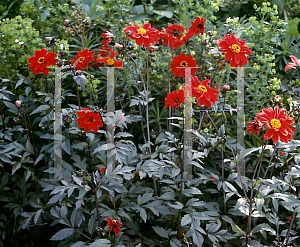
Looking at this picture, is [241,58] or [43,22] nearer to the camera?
[241,58]

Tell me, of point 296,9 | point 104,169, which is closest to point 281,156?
point 104,169

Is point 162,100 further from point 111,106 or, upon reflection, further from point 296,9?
point 296,9

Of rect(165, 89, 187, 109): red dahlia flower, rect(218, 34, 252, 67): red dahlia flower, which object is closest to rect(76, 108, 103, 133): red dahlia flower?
rect(165, 89, 187, 109): red dahlia flower

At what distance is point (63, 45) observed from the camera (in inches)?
82.6

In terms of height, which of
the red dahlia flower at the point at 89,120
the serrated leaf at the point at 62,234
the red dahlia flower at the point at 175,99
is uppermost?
the red dahlia flower at the point at 175,99

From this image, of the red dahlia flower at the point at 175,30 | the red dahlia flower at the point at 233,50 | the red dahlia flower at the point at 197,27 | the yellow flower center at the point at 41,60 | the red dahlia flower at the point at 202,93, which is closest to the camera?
the red dahlia flower at the point at 202,93

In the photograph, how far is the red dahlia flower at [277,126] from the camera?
1212mm

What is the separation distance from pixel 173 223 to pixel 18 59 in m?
1.70

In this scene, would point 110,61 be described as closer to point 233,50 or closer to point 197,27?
point 197,27

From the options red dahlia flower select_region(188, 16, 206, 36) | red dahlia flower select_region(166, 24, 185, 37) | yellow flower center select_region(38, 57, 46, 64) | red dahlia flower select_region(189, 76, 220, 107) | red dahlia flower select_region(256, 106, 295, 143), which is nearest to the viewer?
red dahlia flower select_region(256, 106, 295, 143)

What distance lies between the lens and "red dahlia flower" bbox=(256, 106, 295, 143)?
1.21 metres

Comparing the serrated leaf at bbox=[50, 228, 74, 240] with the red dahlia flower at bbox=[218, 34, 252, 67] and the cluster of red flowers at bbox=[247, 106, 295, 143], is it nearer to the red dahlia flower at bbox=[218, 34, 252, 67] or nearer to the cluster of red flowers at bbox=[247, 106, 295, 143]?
the cluster of red flowers at bbox=[247, 106, 295, 143]

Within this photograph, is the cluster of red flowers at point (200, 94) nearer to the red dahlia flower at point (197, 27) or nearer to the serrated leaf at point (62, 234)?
the red dahlia flower at point (197, 27)

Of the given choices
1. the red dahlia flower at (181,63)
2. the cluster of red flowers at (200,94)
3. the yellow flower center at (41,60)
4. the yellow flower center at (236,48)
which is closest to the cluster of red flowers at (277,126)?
the cluster of red flowers at (200,94)
